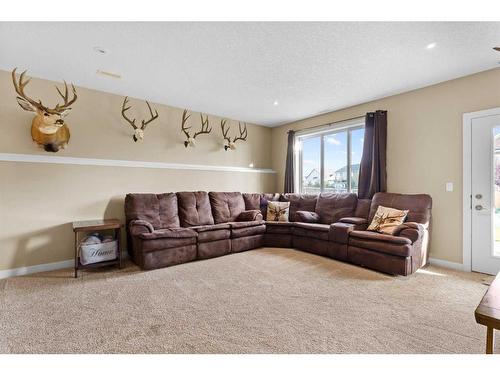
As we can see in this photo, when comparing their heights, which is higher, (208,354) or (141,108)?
(141,108)

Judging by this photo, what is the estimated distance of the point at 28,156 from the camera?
3191 mm

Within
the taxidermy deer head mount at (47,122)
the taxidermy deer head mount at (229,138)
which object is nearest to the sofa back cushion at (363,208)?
the taxidermy deer head mount at (229,138)

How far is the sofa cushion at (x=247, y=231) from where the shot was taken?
13.4ft

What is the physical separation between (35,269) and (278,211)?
12.2 feet

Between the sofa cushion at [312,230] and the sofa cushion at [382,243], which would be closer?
the sofa cushion at [382,243]

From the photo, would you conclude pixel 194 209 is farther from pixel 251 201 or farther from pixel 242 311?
pixel 242 311

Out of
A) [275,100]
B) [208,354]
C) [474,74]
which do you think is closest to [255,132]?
[275,100]

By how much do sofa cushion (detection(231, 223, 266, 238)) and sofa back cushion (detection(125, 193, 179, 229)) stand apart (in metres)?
0.93

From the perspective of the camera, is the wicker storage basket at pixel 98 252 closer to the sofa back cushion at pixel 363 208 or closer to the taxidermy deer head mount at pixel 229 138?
the taxidermy deer head mount at pixel 229 138

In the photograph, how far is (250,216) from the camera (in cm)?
455

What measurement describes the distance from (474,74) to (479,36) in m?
1.09

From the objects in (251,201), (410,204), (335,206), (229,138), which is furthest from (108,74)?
(410,204)
